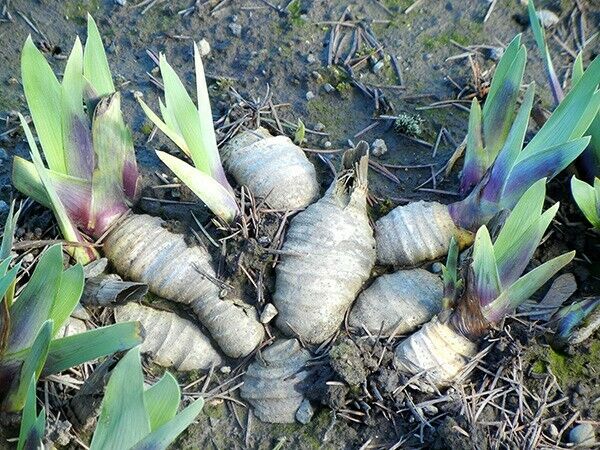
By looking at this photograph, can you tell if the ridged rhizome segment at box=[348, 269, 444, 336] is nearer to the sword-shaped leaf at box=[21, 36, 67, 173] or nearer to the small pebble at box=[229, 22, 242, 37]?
the sword-shaped leaf at box=[21, 36, 67, 173]

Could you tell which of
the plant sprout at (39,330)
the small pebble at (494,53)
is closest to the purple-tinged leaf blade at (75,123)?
the plant sprout at (39,330)

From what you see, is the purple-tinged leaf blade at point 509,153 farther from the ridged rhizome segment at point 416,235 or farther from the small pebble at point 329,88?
the small pebble at point 329,88

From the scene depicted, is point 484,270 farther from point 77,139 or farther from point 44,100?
point 44,100

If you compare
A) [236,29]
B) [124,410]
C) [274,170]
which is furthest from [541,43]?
[124,410]

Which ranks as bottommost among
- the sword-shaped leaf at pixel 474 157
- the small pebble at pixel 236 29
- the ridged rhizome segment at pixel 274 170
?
the ridged rhizome segment at pixel 274 170

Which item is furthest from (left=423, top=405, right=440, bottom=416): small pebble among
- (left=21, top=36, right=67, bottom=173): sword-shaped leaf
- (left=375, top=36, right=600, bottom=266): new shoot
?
(left=21, top=36, right=67, bottom=173): sword-shaped leaf
